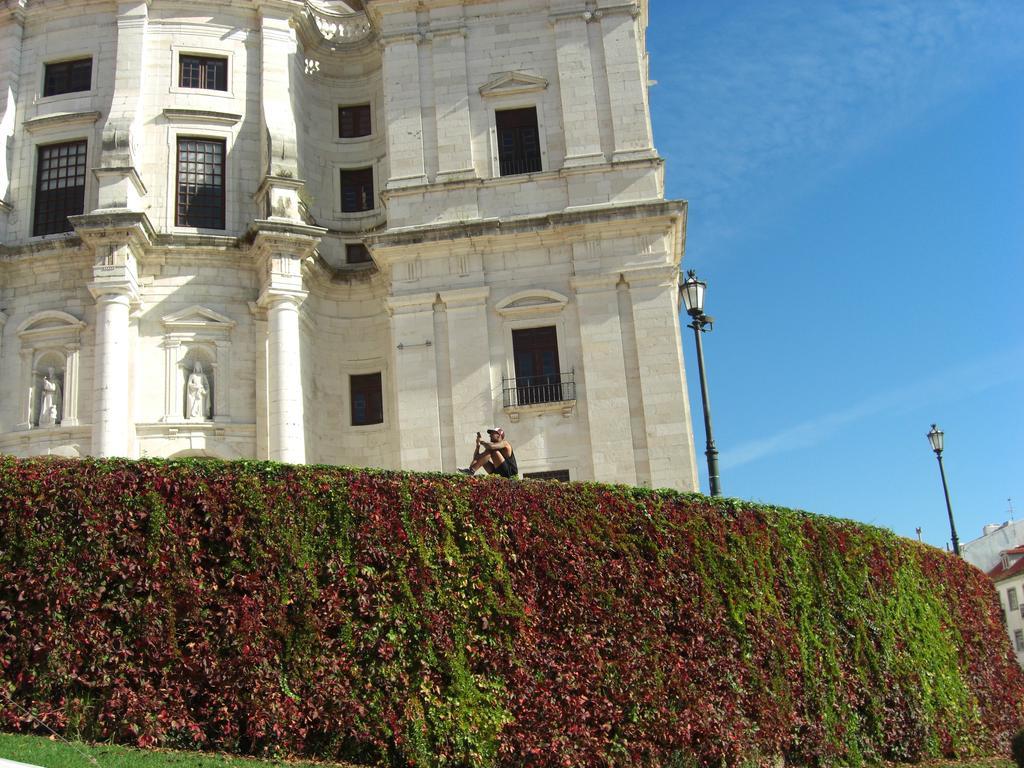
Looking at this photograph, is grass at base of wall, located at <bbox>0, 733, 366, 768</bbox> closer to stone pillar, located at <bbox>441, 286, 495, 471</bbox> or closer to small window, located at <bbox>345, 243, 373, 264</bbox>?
stone pillar, located at <bbox>441, 286, 495, 471</bbox>

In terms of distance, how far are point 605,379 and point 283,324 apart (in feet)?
31.4

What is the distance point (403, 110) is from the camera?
3183 centimetres

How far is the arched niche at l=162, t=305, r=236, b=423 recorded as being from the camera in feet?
97.8

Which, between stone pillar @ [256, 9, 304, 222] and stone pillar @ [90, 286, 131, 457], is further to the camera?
stone pillar @ [256, 9, 304, 222]

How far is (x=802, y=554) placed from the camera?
1752 centimetres

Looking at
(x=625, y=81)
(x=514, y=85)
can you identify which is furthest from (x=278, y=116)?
(x=625, y=81)

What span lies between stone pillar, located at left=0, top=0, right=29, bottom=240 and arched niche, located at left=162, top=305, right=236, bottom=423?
6.57 metres

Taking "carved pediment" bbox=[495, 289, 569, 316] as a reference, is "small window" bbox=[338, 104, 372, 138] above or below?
above

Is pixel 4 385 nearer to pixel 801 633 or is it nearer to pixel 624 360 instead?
pixel 624 360

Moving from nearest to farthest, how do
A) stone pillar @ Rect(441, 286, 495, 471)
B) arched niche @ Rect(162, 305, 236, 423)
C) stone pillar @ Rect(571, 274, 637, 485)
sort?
stone pillar @ Rect(571, 274, 637, 485) → stone pillar @ Rect(441, 286, 495, 471) → arched niche @ Rect(162, 305, 236, 423)

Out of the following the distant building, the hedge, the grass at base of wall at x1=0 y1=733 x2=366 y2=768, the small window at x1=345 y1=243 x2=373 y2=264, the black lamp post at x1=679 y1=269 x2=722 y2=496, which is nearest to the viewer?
the grass at base of wall at x1=0 y1=733 x2=366 y2=768

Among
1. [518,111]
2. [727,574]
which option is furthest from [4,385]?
[727,574]

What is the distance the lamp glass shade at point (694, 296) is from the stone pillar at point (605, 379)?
827cm

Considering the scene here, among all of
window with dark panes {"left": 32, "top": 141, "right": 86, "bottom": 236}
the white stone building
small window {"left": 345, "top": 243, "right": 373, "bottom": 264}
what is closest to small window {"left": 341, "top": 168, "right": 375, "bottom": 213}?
the white stone building
